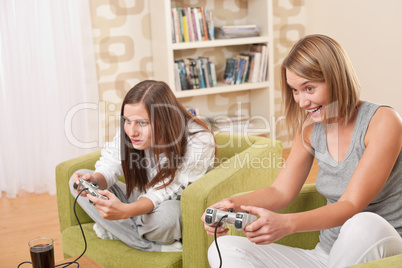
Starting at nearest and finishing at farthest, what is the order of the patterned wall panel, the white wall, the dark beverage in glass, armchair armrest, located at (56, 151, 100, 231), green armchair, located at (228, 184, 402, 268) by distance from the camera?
1. the dark beverage in glass
2. green armchair, located at (228, 184, 402, 268)
3. armchair armrest, located at (56, 151, 100, 231)
4. the white wall
5. the patterned wall panel

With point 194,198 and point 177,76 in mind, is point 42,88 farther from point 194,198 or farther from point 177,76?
point 194,198

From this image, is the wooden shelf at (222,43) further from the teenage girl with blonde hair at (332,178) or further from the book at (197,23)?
the teenage girl with blonde hair at (332,178)

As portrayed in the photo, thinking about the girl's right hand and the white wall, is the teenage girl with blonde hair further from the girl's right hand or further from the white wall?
the white wall

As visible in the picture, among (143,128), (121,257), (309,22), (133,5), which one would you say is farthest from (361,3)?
(121,257)

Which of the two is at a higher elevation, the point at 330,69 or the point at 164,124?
the point at 330,69

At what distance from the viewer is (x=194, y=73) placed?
3.75 metres

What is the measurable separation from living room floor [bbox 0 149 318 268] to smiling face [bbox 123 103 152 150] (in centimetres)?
89

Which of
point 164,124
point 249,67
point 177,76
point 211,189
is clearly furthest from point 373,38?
point 211,189

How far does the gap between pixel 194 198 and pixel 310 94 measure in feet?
1.82

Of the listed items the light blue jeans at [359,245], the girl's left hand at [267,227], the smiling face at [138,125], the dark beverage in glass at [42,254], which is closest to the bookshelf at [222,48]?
the smiling face at [138,125]

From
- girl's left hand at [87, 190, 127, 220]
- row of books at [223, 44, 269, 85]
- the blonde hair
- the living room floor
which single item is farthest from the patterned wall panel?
the blonde hair

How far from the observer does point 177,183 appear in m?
2.02

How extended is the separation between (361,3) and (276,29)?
0.69m

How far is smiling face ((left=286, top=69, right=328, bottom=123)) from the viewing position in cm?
147
